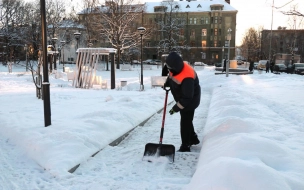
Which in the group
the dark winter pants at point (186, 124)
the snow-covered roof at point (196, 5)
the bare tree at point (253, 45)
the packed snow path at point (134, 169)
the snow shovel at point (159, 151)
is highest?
the snow-covered roof at point (196, 5)

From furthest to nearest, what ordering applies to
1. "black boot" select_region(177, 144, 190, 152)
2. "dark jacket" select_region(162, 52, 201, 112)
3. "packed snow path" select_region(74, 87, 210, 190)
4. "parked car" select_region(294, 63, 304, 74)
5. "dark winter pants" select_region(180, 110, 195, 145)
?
1. "parked car" select_region(294, 63, 304, 74)
2. "black boot" select_region(177, 144, 190, 152)
3. "dark winter pants" select_region(180, 110, 195, 145)
4. "dark jacket" select_region(162, 52, 201, 112)
5. "packed snow path" select_region(74, 87, 210, 190)

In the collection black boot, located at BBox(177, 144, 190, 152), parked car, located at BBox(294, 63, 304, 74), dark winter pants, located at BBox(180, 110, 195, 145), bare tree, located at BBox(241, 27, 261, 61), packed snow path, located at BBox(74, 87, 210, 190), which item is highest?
bare tree, located at BBox(241, 27, 261, 61)

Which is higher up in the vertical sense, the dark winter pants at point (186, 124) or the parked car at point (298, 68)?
the parked car at point (298, 68)

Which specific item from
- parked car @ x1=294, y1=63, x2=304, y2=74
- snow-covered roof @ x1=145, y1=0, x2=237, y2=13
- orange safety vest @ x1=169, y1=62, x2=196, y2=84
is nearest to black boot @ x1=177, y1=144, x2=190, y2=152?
orange safety vest @ x1=169, y1=62, x2=196, y2=84

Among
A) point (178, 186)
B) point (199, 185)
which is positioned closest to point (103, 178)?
point (178, 186)

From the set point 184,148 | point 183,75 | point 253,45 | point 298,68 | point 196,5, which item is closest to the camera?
point 183,75

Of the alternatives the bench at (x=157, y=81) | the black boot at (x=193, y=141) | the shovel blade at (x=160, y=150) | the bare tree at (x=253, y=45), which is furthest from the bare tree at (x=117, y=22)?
the bare tree at (x=253, y=45)

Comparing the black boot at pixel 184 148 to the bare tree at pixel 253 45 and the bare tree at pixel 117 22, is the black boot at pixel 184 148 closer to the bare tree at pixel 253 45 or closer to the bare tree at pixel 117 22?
the bare tree at pixel 117 22

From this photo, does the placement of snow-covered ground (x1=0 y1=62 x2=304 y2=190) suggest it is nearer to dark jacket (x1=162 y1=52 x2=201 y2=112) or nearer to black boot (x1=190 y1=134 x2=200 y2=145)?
black boot (x1=190 y1=134 x2=200 y2=145)

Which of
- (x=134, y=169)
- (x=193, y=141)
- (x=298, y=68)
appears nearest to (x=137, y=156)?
(x=134, y=169)

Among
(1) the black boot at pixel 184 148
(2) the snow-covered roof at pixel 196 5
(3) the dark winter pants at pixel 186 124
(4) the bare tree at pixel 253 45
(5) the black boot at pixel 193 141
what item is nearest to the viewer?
(3) the dark winter pants at pixel 186 124

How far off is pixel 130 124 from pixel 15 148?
9.23ft

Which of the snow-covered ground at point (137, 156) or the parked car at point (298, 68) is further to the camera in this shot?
the parked car at point (298, 68)

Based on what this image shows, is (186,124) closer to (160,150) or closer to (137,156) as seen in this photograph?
(160,150)
